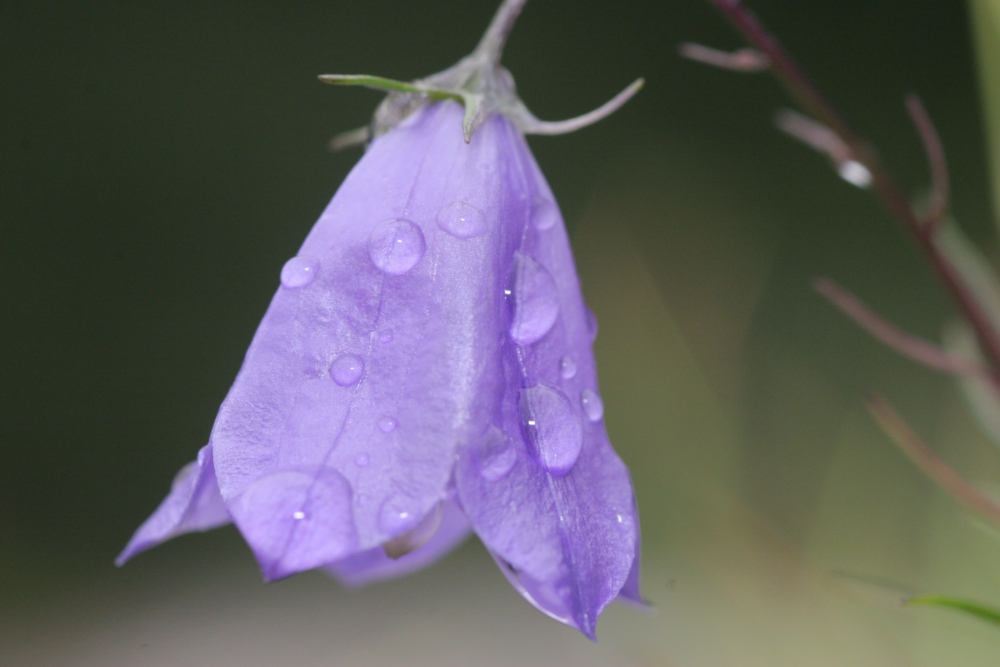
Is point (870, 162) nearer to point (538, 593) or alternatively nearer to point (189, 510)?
point (538, 593)

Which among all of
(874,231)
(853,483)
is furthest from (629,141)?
(853,483)

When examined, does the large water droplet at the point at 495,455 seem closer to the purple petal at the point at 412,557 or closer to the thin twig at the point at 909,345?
the purple petal at the point at 412,557

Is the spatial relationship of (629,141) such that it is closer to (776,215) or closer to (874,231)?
(776,215)

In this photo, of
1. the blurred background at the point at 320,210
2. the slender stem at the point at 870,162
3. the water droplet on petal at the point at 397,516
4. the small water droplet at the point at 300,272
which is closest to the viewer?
the water droplet on petal at the point at 397,516

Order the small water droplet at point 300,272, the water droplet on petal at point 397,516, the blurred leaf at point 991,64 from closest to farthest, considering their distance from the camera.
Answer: the water droplet on petal at point 397,516 < the small water droplet at point 300,272 < the blurred leaf at point 991,64

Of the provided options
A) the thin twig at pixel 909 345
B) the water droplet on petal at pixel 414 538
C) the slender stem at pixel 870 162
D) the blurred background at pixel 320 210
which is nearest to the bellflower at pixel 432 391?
the water droplet on petal at pixel 414 538

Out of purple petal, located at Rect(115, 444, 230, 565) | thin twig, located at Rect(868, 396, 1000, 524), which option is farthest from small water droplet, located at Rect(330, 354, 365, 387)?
thin twig, located at Rect(868, 396, 1000, 524)

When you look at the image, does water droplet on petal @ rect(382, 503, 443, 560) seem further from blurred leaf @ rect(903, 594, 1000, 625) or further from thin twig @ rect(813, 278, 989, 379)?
thin twig @ rect(813, 278, 989, 379)
